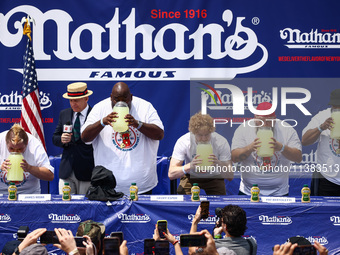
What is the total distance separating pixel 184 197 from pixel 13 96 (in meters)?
3.45

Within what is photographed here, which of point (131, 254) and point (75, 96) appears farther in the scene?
point (75, 96)

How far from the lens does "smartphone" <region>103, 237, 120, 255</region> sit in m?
3.37

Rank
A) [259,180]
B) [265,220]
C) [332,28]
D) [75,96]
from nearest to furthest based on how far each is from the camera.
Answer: [265,220] < [259,180] < [75,96] < [332,28]

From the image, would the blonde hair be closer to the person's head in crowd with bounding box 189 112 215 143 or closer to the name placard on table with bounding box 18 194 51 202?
the name placard on table with bounding box 18 194 51 202

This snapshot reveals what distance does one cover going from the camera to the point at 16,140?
5.57 m

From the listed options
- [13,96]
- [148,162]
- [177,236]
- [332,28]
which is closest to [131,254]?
[177,236]

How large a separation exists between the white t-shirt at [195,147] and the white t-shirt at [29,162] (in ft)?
3.95

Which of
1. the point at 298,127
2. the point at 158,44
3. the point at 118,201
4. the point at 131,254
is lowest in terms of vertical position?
the point at 131,254

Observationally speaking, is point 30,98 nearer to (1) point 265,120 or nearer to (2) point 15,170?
(2) point 15,170

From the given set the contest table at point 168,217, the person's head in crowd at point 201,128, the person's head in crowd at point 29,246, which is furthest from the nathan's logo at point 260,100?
the person's head in crowd at point 29,246

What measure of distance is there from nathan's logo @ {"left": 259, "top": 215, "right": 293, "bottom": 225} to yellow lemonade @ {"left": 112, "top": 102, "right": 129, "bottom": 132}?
143cm

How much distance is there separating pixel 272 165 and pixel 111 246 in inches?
102

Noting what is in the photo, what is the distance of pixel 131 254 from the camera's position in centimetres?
512

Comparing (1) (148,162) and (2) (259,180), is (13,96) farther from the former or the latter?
(2) (259,180)
